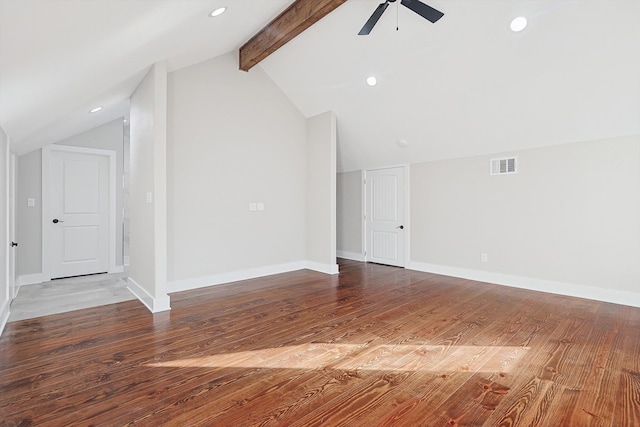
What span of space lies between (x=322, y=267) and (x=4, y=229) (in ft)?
13.6

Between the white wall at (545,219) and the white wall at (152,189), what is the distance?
426 cm

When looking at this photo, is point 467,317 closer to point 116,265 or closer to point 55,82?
point 55,82

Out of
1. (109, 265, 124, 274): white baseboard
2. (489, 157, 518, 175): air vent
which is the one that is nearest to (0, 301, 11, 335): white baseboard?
(109, 265, 124, 274): white baseboard

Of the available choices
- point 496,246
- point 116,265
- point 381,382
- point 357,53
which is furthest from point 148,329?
point 496,246

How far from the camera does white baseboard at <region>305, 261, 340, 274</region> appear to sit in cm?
546

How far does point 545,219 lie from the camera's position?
4305mm

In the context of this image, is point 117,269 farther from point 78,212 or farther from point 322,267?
point 322,267

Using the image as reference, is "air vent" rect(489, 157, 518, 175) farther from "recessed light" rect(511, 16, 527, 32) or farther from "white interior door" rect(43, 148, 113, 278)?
"white interior door" rect(43, 148, 113, 278)

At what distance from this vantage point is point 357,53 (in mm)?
4277

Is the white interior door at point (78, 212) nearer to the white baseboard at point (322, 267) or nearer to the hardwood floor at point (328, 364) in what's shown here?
the hardwood floor at point (328, 364)

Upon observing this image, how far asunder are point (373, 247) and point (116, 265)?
489 centimetres

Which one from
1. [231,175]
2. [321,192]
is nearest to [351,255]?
[321,192]

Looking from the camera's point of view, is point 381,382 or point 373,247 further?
point 373,247

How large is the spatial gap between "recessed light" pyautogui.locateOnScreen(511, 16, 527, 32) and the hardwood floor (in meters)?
3.06
